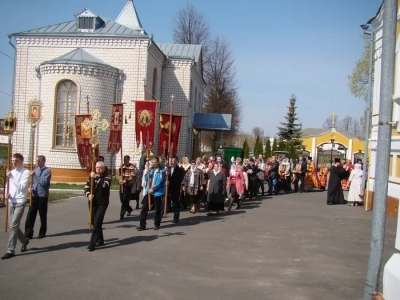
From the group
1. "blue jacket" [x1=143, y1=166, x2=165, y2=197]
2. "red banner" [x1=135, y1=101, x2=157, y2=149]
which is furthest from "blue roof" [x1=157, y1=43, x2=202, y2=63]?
"blue jacket" [x1=143, y1=166, x2=165, y2=197]

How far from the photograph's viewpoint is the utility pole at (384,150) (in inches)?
188

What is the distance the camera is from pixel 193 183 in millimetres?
13484

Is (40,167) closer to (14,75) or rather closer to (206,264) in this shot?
(206,264)

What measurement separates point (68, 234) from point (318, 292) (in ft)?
19.7

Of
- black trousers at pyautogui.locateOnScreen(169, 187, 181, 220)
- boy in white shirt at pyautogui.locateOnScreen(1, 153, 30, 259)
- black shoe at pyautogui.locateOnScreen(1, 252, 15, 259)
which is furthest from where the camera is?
black trousers at pyautogui.locateOnScreen(169, 187, 181, 220)

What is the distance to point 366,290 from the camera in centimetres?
487

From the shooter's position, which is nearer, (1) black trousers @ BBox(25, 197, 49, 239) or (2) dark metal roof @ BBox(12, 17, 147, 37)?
(1) black trousers @ BBox(25, 197, 49, 239)

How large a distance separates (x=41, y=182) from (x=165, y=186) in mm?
3755

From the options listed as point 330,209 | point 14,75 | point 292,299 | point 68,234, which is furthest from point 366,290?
point 14,75

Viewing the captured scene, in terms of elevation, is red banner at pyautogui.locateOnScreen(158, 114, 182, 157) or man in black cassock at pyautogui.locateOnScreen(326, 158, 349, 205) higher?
red banner at pyautogui.locateOnScreen(158, 114, 182, 157)

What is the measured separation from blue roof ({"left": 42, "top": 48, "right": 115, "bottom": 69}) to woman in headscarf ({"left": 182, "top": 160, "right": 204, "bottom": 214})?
11.1m

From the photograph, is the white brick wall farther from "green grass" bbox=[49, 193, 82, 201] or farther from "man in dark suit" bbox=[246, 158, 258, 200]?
"man in dark suit" bbox=[246, 158, 258, 200]

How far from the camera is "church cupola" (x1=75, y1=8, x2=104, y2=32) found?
2478 cm

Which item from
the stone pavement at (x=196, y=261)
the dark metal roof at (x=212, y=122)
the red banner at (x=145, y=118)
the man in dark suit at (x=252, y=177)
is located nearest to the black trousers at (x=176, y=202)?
the stone pavement at (x=196, y=261)
